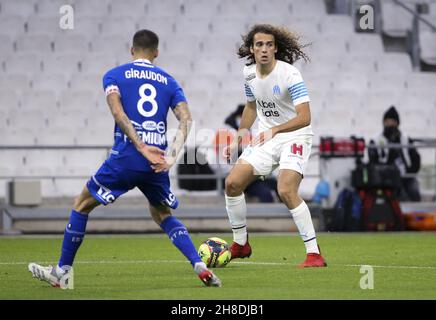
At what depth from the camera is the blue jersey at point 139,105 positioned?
8.57 m

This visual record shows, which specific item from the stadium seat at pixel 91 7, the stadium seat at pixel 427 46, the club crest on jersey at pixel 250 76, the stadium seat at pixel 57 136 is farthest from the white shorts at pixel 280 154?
the stadium seat at pixel 427 46

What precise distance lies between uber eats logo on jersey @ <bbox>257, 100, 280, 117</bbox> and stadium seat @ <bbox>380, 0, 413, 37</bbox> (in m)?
13.5

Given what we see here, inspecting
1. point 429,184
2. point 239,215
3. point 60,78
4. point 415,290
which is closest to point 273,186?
point 429,184

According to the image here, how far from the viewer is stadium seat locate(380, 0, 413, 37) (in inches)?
941

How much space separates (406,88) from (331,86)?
1.55 meters

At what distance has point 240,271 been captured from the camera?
10.3 metres

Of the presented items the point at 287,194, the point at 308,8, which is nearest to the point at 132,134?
the point at 287,194

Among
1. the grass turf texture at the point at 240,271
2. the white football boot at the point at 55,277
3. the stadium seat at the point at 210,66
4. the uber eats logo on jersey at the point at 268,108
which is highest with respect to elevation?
the stadium seat at the point at 210,66

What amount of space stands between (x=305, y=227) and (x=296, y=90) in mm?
1223

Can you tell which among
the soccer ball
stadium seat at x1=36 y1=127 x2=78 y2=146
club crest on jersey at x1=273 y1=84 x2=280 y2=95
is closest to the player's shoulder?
club crest on jersey at x1=273 y1=84 x2=280 y2=95

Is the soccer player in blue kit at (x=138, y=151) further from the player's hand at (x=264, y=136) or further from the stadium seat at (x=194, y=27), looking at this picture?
the stadium seat at (x=194, y=27)

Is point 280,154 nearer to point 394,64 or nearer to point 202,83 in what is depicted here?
point 202,83

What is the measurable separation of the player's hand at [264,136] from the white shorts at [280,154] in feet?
0.78

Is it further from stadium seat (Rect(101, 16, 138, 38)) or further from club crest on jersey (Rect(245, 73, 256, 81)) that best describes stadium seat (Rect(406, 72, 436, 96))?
club crest on jersey (Rect(245, 73, 256, 81))
